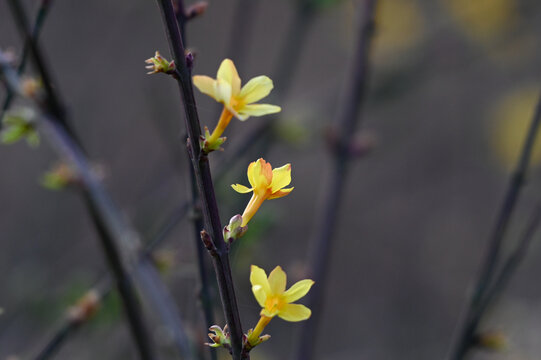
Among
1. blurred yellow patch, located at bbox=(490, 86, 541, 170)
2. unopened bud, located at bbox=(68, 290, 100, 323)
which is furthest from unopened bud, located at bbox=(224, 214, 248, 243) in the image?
blurred yellow patch, located at bbox=(490, 86, 541, 170)

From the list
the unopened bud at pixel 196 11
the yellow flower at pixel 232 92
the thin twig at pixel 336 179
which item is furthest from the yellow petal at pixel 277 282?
the thin twig at pixel 336 179

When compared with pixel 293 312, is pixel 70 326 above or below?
above

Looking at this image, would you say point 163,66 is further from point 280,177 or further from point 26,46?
point 26,46

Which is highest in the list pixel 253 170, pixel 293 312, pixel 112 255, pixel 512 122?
pixel 512 122

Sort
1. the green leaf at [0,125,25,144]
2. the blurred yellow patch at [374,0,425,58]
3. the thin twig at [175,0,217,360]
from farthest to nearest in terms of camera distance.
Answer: the blurred yellow patch at [374,0,425,58] → the green leaf at [0,125,25,144] → the thin twig at [175,0,217,360]

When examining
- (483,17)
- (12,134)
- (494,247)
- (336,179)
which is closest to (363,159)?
(483,17)

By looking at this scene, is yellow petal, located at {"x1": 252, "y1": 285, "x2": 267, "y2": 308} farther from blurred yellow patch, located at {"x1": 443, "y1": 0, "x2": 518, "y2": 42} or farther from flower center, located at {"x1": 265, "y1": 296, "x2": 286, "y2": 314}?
blurred yellow patch, located at {"x1": 443, "y1": 0, "x2": 518, "y2": 42}

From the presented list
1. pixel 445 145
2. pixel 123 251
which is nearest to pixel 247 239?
pixel 123 251
